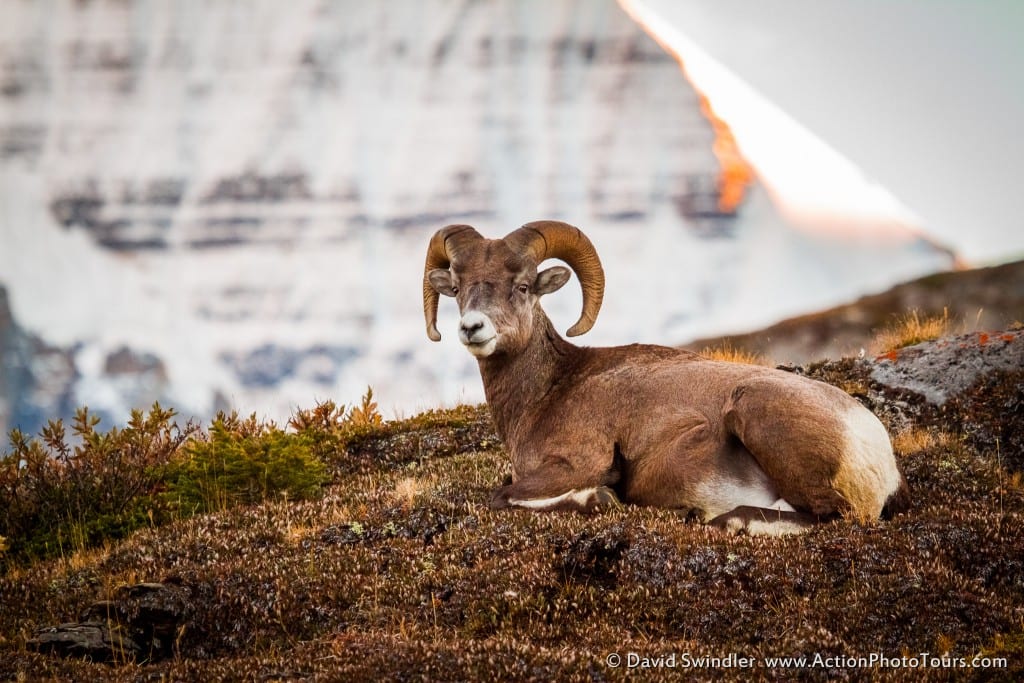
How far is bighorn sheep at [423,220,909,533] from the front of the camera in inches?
423

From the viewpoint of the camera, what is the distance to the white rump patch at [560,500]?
1166 centimetres

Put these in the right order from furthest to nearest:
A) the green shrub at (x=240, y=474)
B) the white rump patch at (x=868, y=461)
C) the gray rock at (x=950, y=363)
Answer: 1. the gray rock at (x=950, y=363)
2. the green shrub at (x=240, y=474)
3. the white rump patch at (x=868, y=461)

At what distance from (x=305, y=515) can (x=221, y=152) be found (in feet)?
393

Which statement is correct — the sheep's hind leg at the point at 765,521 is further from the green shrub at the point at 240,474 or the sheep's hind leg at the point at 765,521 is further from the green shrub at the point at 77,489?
the green shrub at the point at 77,489

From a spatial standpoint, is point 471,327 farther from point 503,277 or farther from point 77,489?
point 77,489

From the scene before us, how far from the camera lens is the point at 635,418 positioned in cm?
1207

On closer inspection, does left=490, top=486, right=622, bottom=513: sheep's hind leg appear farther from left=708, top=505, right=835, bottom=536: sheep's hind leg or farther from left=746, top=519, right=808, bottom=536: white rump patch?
left=746, top=519, right=808, bottom=536: white rump patch

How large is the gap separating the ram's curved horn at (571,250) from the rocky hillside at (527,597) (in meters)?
2.69

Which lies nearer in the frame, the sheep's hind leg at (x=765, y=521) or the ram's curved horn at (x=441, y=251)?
the sheep's hind leg at (x=765, y=521)

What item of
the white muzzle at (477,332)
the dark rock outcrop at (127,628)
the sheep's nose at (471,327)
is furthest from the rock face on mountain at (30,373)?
the dark rock outcrop at (127,628)

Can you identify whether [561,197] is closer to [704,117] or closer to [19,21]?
[704,117]

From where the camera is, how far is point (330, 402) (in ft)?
59.0

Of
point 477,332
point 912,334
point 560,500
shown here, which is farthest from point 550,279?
point 912,334

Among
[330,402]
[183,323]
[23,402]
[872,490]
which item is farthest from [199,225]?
[872,490]
